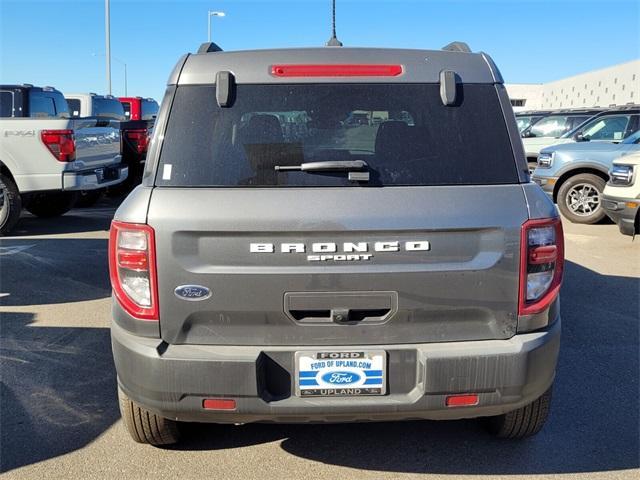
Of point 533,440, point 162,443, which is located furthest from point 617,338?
point 162,443

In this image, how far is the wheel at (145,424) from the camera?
2993mm

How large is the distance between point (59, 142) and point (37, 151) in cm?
37

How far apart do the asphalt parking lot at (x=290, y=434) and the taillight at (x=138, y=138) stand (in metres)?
7.53

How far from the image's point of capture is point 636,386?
3.98 m

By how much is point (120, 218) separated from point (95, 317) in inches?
119

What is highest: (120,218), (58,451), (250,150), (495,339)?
(250,150)

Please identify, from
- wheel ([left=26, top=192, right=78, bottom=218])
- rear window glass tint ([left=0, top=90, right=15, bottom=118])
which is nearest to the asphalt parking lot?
rear window glass tint ([left=0, top=90, right=15, bottom=118])

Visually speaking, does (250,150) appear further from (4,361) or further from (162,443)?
(4,361)

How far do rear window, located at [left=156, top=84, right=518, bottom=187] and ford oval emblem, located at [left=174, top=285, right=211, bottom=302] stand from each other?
0.44 metres

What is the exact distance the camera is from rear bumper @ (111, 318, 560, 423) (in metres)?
2.53

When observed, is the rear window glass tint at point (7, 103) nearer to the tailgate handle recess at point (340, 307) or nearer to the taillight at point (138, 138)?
the taillight at point (138, 138)

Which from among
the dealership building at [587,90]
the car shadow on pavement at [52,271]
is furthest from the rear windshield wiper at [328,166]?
the dealership building at [587,90]

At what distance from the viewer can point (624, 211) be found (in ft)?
27.6

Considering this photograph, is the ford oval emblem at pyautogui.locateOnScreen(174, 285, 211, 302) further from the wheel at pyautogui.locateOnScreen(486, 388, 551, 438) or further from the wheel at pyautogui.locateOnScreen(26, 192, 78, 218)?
the wheel at pyautogui.locateOnScreen(26, 192, 78, 218)
